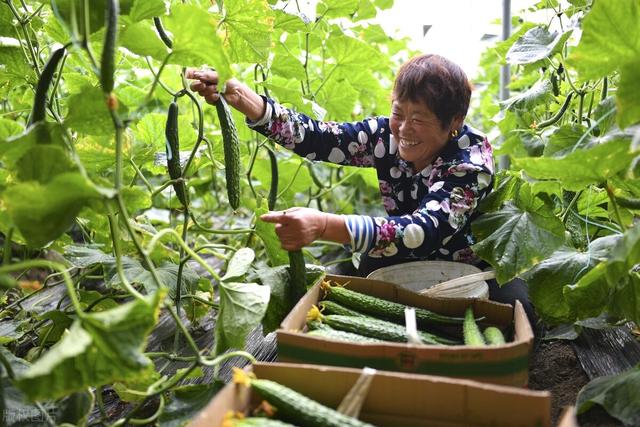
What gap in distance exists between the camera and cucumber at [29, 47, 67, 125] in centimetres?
96

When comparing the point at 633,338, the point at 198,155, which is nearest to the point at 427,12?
the point at 198,155

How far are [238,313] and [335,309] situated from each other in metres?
0.24

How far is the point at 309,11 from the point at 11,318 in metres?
1.21

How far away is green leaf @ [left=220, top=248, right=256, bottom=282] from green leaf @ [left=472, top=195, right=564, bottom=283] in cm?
47

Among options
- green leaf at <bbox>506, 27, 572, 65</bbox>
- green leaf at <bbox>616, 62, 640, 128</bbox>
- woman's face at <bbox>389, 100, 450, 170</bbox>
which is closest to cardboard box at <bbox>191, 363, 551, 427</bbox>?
green leaf at <bbox>616, 62, 640, 128</bbox>

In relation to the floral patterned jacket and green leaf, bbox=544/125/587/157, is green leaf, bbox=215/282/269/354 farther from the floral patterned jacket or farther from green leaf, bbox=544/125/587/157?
green leaf, bbox=544/125/587/157

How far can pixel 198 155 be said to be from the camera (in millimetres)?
1573

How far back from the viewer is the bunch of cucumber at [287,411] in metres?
0.84

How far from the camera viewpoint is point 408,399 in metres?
0.89

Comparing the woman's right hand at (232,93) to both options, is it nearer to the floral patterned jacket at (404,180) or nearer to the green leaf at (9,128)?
the floral patterned jacket at (404,180)

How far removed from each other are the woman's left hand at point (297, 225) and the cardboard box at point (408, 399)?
325 millimetres

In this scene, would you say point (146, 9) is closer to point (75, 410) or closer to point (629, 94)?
point (75, 410)

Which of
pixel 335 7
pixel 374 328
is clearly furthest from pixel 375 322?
pixel 335 7

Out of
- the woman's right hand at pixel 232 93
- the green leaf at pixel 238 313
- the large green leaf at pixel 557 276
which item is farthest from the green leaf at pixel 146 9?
the large green leaf at pixel 557 276
